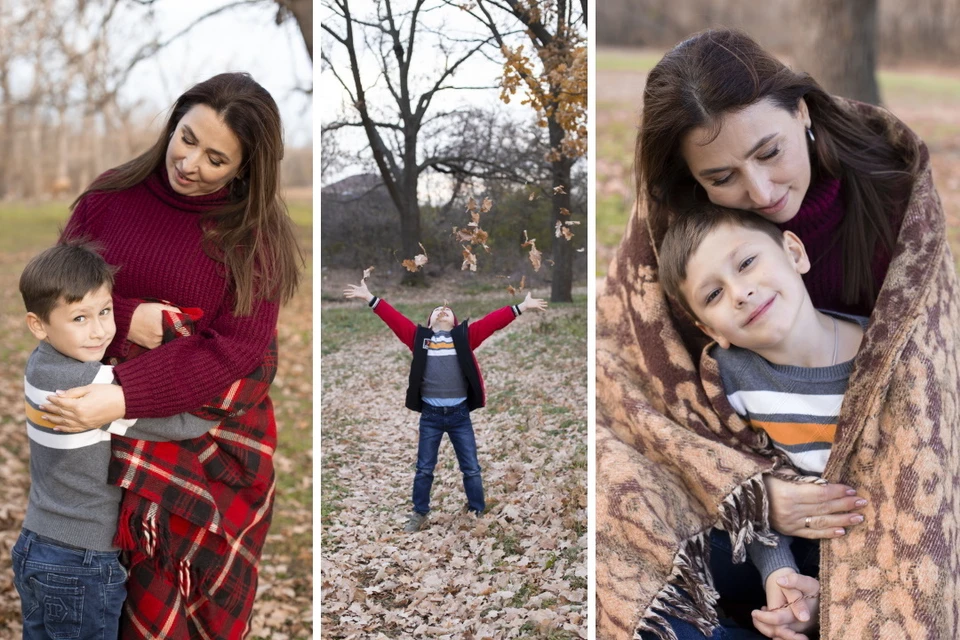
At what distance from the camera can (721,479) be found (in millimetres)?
2799

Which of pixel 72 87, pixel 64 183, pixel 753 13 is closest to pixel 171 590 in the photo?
pixel 72 87

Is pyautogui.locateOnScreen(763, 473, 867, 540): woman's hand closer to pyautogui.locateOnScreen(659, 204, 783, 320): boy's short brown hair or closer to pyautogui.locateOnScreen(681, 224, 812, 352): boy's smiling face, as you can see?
pyautogui.locateOnScreen(681, 224, 812, 352): boy's smiling face

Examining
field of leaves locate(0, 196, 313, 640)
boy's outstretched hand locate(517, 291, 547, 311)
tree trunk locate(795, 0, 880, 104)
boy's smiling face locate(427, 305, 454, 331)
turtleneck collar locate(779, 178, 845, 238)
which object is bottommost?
field of leaves locate(0, 196, 313, 640)

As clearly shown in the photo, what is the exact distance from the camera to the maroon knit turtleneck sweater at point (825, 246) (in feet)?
9.52

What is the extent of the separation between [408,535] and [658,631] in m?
0.86

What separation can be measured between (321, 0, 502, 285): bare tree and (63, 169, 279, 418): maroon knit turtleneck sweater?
0.54 metres

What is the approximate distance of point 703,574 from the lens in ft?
9.45

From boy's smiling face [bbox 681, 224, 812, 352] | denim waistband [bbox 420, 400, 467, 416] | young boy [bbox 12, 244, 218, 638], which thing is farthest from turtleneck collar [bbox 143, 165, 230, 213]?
boy's smiling face [bbox 681, 224, 812, 352]

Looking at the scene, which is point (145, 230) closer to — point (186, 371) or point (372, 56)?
point (186, 371)

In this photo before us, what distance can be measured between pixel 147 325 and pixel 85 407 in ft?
1.05

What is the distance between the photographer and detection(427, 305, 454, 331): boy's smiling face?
2914 millimetres

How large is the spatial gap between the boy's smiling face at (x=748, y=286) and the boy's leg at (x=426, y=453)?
940 millimetres

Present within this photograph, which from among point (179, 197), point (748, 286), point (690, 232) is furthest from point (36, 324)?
point (748, 286)

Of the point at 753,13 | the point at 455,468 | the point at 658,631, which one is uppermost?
the point at 753,13
